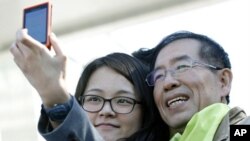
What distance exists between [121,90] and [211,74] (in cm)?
26

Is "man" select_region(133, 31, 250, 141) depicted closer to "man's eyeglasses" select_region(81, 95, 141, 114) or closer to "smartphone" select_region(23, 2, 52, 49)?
"man's eyeglasses" select_region(81, 95, 141, 114)

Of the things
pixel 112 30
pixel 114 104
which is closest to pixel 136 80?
pixel 114 104

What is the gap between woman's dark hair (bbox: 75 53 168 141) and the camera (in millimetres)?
1311

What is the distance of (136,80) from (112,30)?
927 millimetres

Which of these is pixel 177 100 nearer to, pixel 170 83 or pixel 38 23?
pixel 170 83

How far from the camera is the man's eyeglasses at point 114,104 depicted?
1.36 meters

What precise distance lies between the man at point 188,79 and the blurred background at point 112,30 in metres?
0.50

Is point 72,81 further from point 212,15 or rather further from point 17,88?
point 212,15

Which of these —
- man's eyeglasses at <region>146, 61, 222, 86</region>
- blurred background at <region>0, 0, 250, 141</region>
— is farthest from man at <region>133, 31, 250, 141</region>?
blurred background at <region>0, 0, 250, 141</region>

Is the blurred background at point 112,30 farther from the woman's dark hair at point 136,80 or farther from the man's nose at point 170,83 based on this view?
the man's nose at point 170,83

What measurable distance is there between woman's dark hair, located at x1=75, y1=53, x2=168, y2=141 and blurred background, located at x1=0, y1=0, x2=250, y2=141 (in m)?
0.45

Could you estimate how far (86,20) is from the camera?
232 centimetres

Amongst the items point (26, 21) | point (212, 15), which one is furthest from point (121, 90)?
point (212, 15)

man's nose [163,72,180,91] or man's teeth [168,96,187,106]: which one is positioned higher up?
man's nose [163,72,180,91]
